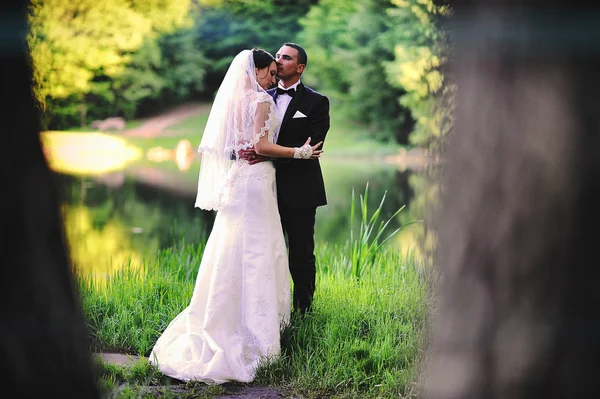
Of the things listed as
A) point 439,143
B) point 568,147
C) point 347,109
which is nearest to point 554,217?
point 568,147

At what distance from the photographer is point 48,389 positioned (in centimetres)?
169

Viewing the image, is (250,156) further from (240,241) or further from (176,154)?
(176,154)

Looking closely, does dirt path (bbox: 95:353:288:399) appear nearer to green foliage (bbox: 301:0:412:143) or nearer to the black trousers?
the black trousers

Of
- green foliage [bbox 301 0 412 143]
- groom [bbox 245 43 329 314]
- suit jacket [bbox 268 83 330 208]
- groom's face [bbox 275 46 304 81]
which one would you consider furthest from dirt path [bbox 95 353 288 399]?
green foliage [bbox 301 0 412 143]

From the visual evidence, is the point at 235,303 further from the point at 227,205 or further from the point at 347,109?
the point at 347,109

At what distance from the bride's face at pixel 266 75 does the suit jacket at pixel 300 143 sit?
0.30 meters

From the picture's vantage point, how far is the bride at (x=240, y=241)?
356cm

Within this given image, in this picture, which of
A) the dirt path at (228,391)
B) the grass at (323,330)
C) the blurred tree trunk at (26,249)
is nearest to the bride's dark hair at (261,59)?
Result: the grass at (323,330)

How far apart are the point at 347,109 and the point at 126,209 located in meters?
9.75

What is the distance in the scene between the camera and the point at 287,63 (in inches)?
154

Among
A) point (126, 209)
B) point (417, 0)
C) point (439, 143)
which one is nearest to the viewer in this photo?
point (439, 143)

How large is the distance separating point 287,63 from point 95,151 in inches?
832

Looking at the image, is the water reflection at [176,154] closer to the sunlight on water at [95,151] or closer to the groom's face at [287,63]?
the sunlight on water at [95,151]

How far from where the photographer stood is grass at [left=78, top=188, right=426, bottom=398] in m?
3.30
